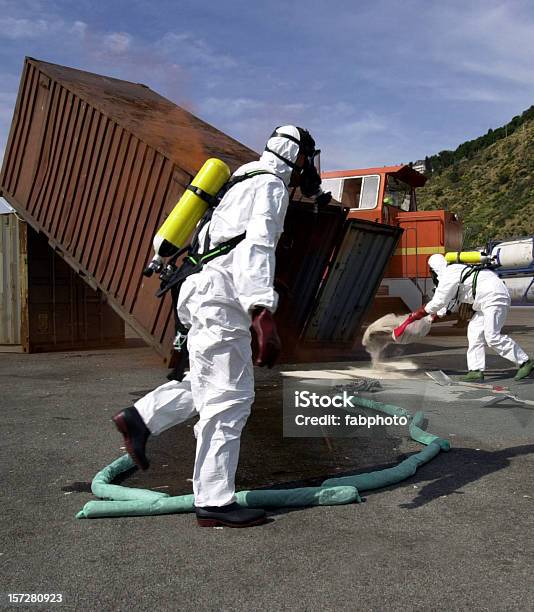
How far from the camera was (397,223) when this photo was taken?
13.6 metres

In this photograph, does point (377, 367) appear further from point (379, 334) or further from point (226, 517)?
point (226, 517)

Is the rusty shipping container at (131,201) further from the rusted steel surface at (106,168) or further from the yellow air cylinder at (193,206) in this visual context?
the yellow air cylinder at (193,206)

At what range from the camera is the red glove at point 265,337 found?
315 centimetres

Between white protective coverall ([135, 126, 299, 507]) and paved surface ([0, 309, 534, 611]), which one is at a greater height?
white protective coverall ([135, 126, 299, 507])

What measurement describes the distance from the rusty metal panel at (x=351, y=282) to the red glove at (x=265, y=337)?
6.75 meters

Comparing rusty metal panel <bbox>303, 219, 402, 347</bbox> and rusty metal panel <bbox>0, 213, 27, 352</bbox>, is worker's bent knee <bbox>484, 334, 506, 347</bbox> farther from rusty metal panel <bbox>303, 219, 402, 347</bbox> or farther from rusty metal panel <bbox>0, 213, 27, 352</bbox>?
rusty metal panel <bbox>0, 213, 27, 352</bbox>

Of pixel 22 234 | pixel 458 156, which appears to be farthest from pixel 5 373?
pixel 458 156

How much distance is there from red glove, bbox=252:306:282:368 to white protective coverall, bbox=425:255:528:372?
216 inches

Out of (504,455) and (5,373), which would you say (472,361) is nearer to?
(504,455)

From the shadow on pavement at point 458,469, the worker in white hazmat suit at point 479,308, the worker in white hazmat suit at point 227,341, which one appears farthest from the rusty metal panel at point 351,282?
the worker in white hazmat suit at point 227,341

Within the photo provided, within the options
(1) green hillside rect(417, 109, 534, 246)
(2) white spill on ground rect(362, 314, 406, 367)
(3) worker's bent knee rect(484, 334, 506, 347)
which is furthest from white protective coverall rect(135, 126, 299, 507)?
(1) green hillside rect(417, 109, 534, 246)

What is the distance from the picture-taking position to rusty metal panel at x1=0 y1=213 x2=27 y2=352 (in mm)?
12055

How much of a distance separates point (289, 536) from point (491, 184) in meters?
65.1

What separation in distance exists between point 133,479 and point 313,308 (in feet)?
19.9
